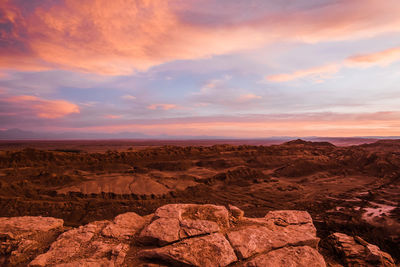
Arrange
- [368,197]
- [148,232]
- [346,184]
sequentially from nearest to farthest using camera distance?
[148,232] < [368,197] < [346,184]

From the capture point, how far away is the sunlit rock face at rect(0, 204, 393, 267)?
3270 mm

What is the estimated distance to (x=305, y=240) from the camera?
3764 millimetres

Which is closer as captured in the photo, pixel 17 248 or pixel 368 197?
pixel 17 248

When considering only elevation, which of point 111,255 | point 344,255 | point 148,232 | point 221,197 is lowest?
point 221,197

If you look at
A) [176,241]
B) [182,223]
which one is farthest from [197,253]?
[182,223]

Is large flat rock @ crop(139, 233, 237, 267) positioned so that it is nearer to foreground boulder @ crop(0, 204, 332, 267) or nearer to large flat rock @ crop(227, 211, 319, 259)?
foreground boulder @ crop(0, 204, 332, 267)

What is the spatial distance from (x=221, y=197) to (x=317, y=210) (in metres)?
4.25

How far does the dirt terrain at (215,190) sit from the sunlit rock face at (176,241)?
1.43 meters

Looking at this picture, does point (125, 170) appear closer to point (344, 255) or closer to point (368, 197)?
point (344, 255)

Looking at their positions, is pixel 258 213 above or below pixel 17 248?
below

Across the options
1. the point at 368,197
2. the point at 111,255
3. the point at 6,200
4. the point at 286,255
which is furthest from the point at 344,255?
the point at 6,200

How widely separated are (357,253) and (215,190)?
778 cm

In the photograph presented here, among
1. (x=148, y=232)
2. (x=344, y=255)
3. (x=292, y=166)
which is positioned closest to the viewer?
(x=148, y=232)

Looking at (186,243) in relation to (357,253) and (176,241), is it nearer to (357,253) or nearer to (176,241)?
(176,241)
